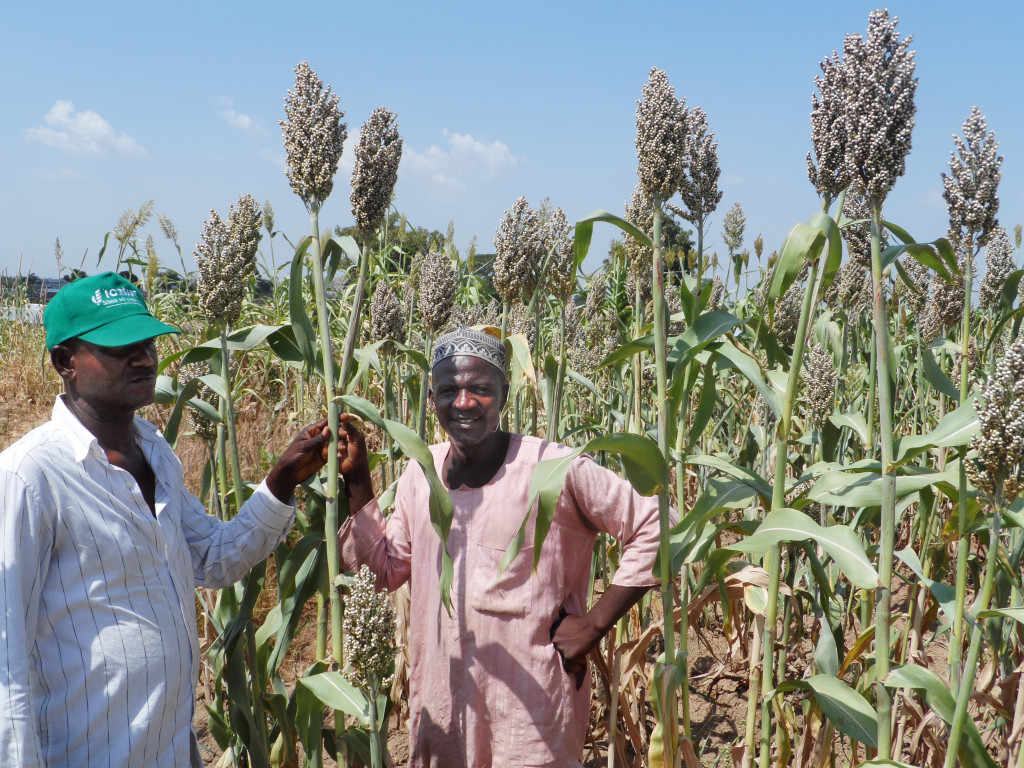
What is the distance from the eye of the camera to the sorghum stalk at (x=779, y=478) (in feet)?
6.08

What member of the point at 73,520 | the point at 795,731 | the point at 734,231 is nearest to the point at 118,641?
the point at 73,520

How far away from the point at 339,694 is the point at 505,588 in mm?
521

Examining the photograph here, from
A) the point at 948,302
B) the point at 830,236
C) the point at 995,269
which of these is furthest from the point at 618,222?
the point at 995,269

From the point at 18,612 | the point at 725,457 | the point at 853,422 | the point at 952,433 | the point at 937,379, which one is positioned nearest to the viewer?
the point at 18,612

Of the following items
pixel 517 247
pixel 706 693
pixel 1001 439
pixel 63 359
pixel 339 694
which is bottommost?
pixel 706 693

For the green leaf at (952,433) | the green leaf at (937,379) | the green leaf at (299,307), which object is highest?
the green leaf at (299,307)

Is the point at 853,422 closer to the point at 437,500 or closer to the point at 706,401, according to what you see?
the point at 706,401

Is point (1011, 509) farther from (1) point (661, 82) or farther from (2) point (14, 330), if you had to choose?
(2) point (14, 330)

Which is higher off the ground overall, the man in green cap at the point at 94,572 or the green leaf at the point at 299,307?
the green leaf at the point at 299,307

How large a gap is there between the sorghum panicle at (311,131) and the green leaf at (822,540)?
138 cm

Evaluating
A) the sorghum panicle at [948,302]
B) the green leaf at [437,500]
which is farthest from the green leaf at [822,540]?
the sorghum panicle at [948,302]

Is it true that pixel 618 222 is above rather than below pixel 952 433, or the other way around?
above

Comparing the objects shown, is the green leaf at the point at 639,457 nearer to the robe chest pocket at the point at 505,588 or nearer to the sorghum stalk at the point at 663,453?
the sorghum stalk at the point at 663,453

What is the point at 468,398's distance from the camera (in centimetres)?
226
